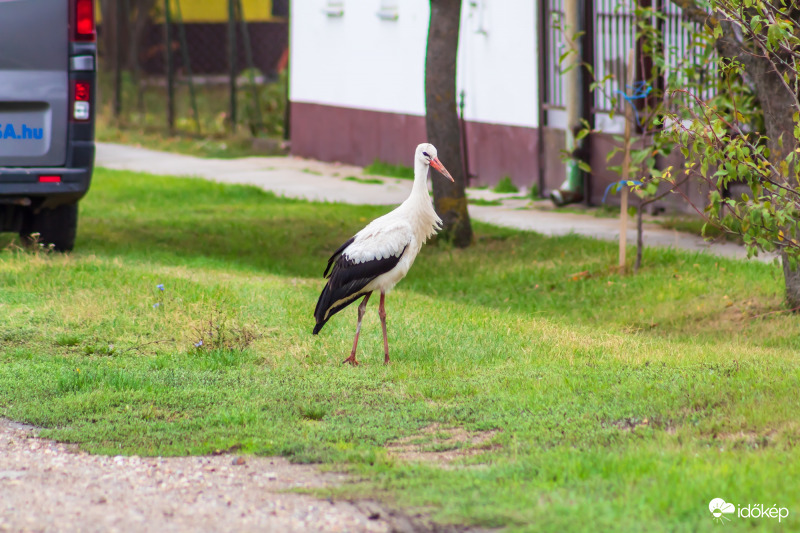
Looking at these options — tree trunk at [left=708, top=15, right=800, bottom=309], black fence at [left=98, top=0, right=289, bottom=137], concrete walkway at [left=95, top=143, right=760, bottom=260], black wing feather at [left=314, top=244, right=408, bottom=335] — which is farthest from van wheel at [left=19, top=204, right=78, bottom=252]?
black fence at [left=98, top=0, right=289, bottom=137]

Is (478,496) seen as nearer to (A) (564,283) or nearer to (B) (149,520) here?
(B) (149,520)

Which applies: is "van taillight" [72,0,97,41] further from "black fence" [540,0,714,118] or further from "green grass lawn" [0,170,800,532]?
"black fence" [540,0,714,118]

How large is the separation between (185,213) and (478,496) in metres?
10.2

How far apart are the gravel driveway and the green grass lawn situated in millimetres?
156

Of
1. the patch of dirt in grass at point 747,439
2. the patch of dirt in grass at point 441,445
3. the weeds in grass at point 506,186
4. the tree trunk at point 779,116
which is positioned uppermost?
the tree trunk at point 779,116

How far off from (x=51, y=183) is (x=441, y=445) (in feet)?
18.4

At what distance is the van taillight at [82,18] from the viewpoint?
959cm

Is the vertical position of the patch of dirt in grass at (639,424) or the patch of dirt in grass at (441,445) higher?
the patch of dirt in grass at (639,424)

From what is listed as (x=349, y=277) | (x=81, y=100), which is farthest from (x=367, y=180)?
(x=349, y=277)

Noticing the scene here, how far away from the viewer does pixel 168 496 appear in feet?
14.7

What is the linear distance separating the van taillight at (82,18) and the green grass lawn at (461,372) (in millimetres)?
1929

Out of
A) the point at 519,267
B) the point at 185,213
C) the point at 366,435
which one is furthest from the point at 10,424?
the point at 185,213

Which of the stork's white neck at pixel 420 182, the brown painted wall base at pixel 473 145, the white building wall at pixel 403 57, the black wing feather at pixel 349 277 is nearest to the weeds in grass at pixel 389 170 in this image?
the brown painted wall base at pixel 473 145

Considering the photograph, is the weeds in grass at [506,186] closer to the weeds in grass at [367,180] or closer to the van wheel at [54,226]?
the weeds in grass at [367,180]
